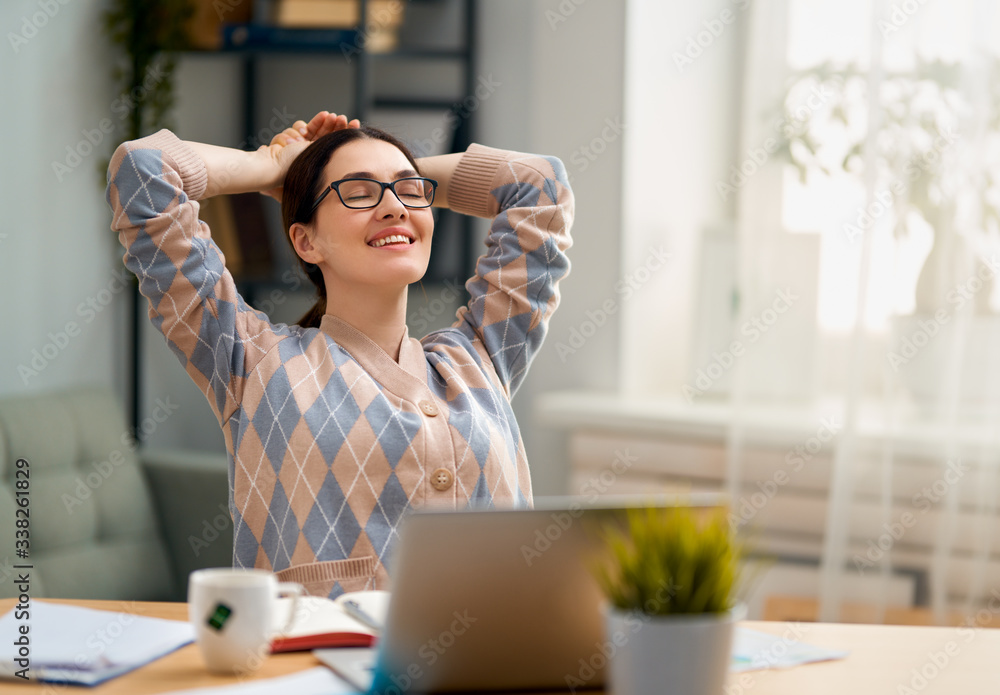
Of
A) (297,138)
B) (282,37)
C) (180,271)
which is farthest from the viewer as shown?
(282,37)

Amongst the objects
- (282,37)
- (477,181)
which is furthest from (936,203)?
(282,37)

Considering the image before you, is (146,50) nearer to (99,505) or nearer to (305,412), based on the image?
(99,505)

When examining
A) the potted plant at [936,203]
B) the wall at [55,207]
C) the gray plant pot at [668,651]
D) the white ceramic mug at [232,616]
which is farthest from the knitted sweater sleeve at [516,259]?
the wall at [55,207]

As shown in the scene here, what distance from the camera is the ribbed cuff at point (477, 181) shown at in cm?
159

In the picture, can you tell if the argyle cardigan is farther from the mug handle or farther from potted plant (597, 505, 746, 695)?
potted plant (597, 505, 746, 695)

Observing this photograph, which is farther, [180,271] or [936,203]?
[936,203]

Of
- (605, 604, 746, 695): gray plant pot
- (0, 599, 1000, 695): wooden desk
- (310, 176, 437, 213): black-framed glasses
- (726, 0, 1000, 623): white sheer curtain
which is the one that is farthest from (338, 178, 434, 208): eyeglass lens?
(726, 0, 1000, 623): white sheer curtain

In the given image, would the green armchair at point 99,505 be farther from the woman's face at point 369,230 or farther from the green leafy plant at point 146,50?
the woman's face at point 369,230

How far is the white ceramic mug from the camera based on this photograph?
0.84m

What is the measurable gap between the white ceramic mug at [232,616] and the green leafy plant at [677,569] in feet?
1.00

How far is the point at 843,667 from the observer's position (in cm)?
96

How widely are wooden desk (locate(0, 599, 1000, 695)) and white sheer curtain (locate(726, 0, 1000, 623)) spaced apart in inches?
46.6

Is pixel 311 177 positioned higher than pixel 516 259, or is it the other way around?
pixel 311 177

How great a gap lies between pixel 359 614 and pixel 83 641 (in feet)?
0.82
